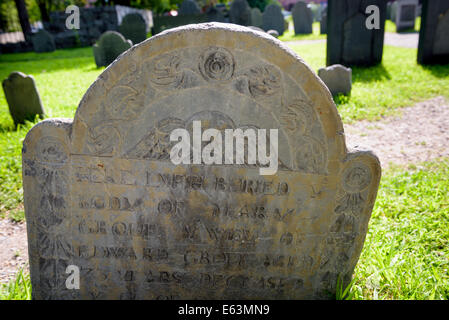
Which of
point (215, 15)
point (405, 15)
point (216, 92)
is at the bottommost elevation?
point (216, 92)

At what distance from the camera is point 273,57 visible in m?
1.64

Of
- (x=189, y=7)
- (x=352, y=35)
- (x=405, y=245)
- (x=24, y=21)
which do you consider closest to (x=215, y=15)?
(x=189, y=7)

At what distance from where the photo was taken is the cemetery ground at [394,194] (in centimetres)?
219

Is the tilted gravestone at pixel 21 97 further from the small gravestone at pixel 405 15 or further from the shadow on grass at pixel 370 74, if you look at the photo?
the small gravestone at pixel 405 15

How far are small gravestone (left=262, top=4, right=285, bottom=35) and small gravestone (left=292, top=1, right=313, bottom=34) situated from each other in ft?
2.38

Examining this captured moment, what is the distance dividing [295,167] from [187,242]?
2.53 feet

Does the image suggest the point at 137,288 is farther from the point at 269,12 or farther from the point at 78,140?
the point at 269,12

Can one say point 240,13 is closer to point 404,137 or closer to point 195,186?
point 404,137

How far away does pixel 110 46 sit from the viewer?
10039 millimetres

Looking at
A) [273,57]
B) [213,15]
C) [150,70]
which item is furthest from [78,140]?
[213,15]

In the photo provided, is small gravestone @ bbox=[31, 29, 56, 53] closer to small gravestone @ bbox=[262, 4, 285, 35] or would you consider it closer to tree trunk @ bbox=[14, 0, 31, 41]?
tree trunk @ bbox=[14, 0, 31, 41]

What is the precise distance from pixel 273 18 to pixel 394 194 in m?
15.7

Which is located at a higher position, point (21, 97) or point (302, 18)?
point (302, 18)

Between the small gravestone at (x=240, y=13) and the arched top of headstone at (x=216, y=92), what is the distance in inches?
571
